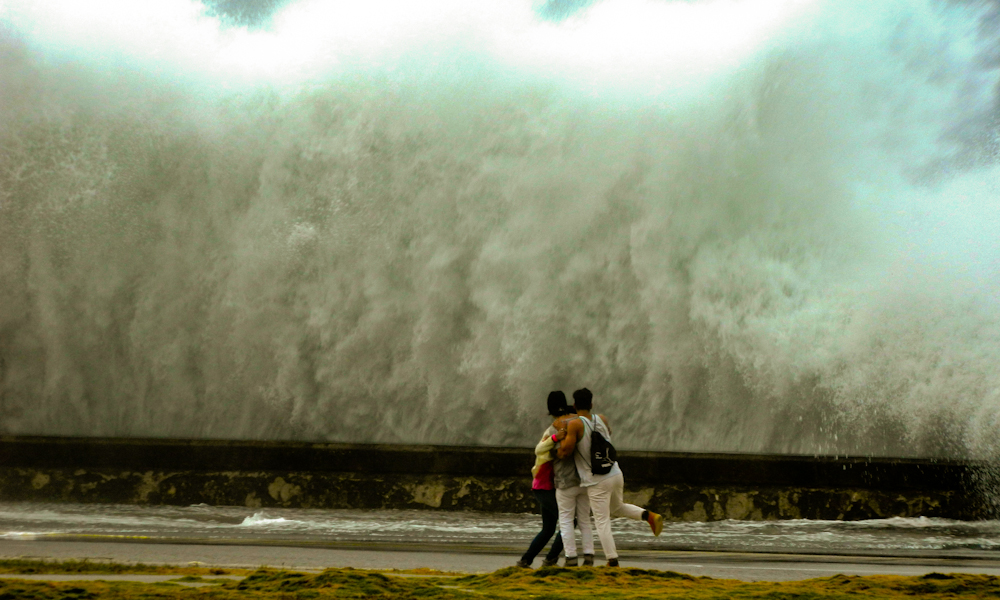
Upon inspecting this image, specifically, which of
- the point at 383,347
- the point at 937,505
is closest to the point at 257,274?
the point at 383,347

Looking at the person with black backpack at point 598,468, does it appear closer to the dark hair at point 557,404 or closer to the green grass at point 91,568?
the dark hair at point 557,404

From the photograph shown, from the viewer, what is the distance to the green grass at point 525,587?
4.79m

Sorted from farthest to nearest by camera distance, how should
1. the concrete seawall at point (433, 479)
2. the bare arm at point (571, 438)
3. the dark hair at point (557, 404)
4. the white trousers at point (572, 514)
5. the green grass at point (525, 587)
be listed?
the concrete seawall at point (433, 479) → the dark hair at point (557, 404) → the white trousers at point (572, 514) → the bare arm at point (571, 438) → the green grass at point (525, 587)

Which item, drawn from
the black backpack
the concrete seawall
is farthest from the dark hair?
the concrete seawall

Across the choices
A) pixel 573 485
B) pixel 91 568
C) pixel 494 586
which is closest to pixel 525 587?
pixel 494 586

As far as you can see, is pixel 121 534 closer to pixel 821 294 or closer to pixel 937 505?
pixel 937 505

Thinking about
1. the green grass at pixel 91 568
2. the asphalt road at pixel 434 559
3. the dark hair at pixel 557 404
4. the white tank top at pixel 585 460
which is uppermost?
the dark hair at pixel 557 404

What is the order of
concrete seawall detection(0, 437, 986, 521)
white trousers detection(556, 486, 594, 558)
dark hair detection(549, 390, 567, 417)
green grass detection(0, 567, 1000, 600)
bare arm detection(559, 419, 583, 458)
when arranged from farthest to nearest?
concrete seawall detection(0, 437, 986, 521) < dark hair detection(549, 390, 567, 417) < white trousers detection(556, 486, 594, 558) < bare arm detection(559, 419, 583, 458) < green grass detection(0, 567, 1000, 600)

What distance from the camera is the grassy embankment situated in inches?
189

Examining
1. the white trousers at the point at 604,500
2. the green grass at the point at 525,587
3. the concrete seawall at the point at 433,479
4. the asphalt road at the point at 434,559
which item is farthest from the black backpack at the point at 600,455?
the concrete seawall at the point at 433,479

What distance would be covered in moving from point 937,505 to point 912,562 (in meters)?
3.31

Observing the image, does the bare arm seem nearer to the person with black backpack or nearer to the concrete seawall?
the person with black backpack

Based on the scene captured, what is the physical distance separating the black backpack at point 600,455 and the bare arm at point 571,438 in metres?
0.12

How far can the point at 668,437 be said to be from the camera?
12.9m
